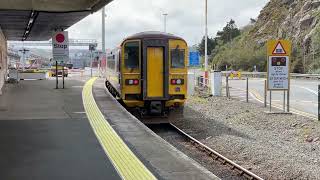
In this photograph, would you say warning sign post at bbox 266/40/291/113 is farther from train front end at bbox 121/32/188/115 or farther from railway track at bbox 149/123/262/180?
railway track at bbox 149/123/262/180

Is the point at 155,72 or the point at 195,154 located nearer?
the point at 195,154

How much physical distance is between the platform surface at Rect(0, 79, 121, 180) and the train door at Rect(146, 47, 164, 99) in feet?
8.05

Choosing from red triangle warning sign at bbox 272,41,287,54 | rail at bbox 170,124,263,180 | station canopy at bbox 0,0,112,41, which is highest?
station canopy at bbox 0,0,112,41

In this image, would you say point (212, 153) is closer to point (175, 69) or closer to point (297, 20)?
point (175, 69)

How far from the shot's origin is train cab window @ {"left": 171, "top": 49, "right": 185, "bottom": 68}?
18.2 metres

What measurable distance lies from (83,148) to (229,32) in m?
104

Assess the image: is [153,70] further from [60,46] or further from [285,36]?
[285,36]

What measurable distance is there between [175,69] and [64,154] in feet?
28.8

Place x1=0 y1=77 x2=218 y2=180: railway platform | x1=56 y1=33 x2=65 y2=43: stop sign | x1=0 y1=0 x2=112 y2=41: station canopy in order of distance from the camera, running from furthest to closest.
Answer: x1=56 y1=33 x2=65 y2=43: stop sign < x1=0 y1=0 x2=112 y2=41: station canopy < x1=0 y1=77 x2=218 y2=180: railway platform

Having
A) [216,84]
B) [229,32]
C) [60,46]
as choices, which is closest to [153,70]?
[60,46]

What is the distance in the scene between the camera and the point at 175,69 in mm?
18297

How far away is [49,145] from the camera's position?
35.9 ft

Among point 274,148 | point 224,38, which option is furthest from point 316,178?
point 224,38

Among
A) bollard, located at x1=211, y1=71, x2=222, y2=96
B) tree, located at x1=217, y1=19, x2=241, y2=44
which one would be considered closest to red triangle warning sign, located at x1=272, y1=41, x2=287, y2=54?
bollard, located at x1=211, y1=71, x2=222, y2=96
